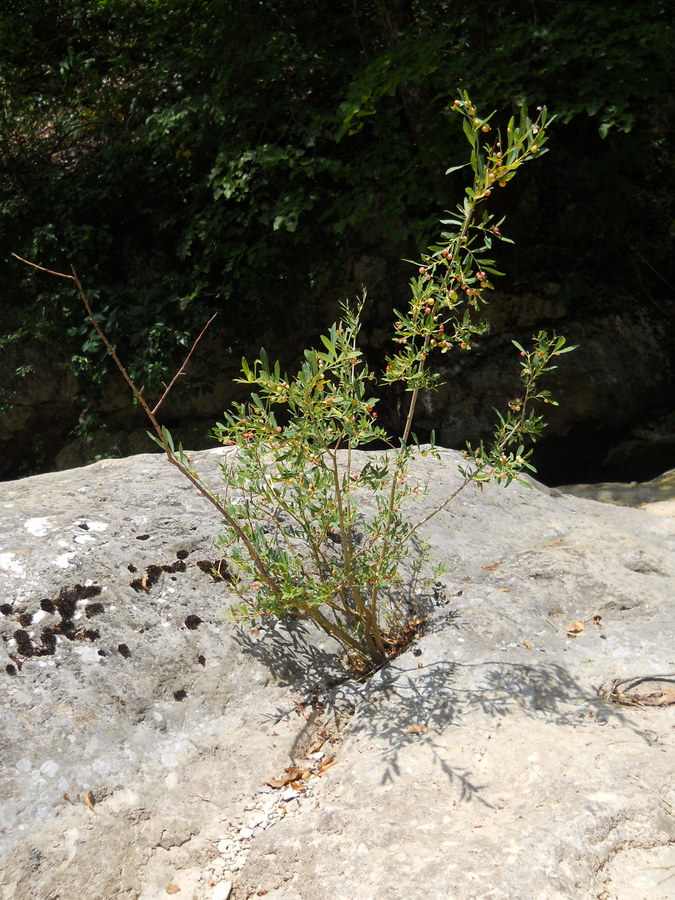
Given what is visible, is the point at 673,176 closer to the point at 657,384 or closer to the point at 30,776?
Result: the point at 657,384

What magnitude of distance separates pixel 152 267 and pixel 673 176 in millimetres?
4634

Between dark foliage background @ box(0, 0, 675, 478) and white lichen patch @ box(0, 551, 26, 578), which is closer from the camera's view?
white lichen patch @ box(0, 551, 26, 578)

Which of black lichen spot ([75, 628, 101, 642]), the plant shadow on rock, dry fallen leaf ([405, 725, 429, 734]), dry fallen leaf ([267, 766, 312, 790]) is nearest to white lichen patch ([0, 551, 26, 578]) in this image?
black lichen spot ([75, 628, 101, 642])

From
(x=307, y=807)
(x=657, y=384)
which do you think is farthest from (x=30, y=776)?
(x=657, y=384)

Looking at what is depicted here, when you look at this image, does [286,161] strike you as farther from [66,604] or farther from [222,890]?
[222,890]

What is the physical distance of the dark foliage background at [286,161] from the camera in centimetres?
559

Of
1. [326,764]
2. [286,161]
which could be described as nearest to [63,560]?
[326,764]

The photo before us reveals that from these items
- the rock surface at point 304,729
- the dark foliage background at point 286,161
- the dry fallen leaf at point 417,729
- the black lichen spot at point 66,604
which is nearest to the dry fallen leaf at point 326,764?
the rock surface at point 304,729

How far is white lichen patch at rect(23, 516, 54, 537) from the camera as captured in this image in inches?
110

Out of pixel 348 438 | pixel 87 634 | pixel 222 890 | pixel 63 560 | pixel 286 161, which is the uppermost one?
pixel 286 161

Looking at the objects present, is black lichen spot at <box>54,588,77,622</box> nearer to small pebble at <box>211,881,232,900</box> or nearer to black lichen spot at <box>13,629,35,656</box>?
black lichen spot at <box>13,629,35,656</box>

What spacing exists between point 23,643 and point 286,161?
191 inches

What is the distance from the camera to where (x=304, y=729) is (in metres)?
2.46

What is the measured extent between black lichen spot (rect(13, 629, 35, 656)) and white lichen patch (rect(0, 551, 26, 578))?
0.23 metres
